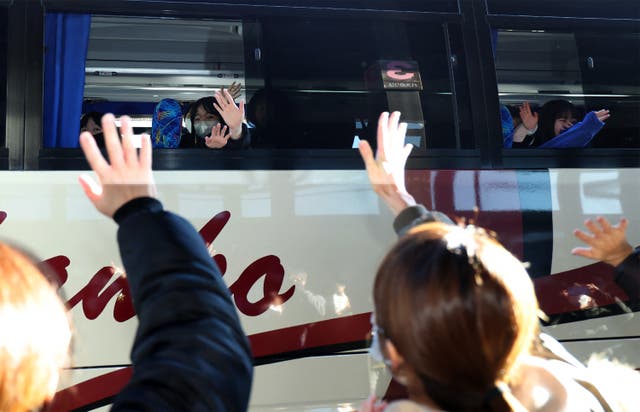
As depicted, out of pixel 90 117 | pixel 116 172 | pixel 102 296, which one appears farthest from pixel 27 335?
pixel 90 117

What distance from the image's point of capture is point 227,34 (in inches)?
149

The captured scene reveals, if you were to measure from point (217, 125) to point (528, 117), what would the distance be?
165cm

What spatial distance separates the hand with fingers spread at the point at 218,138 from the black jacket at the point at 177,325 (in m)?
2.04

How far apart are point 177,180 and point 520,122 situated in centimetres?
184

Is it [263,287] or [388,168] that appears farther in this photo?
[263,287]

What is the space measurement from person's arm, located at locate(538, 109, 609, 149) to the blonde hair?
311 centimetres

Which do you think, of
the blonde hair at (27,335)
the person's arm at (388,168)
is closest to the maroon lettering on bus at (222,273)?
the person's arm at (388,168)

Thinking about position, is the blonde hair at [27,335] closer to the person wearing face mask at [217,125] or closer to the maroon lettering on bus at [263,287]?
the maroon lettering on bus at [263,287]

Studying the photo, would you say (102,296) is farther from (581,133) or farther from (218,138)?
(581,133)

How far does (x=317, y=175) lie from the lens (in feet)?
10.5

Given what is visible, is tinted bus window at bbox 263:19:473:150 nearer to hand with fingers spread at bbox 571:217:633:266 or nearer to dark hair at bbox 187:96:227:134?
dark hair at bbox 187:96:227:134

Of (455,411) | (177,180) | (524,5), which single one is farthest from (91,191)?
(524,5)

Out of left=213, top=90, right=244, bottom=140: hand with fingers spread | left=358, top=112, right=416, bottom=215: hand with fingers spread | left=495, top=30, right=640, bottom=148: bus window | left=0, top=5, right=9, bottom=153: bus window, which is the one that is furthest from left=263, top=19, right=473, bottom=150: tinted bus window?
left=358, top=112, right=416, bottom=215: hand with fingers spread

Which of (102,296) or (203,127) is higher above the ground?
(203,127)
